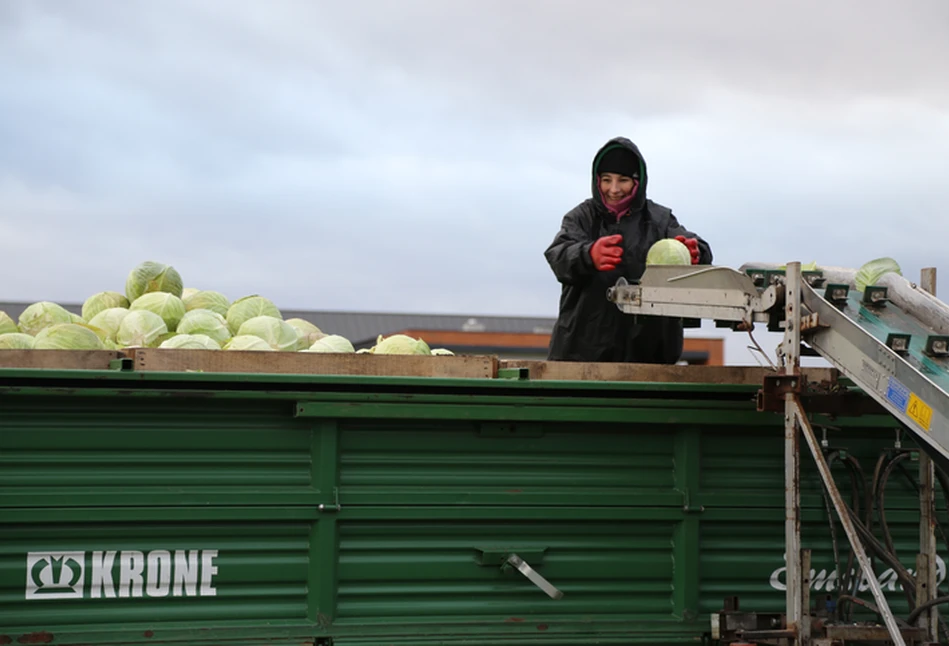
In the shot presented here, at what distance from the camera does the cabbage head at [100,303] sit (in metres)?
6.36

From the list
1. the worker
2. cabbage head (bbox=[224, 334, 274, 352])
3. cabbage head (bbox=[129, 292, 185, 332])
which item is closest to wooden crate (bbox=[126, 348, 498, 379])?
cabbage head (bbox=[224, 334, 274, 352])

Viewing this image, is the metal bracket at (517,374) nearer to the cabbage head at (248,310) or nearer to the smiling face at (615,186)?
the smiling face at (615,186)

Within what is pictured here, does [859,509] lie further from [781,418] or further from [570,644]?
[570,644]

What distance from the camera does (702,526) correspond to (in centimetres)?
470

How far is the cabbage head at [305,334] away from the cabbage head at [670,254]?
2160 millimetres

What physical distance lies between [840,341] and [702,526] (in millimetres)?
1143

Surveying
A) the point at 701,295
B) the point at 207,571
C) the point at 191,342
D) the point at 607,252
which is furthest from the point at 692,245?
the point at 207,571

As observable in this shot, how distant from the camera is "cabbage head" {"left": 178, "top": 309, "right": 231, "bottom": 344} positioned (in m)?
5.76

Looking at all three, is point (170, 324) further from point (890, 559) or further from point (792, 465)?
point (890, 559)

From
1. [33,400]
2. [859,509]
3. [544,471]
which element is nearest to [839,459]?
[859,509]

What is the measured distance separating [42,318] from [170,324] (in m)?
0.71

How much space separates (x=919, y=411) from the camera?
3.75 metres

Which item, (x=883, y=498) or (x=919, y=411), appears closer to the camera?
(x=919, y=411)

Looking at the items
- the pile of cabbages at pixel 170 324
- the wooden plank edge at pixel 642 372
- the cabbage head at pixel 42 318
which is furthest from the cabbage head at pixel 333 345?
the cabbage head at pixel 42 318
